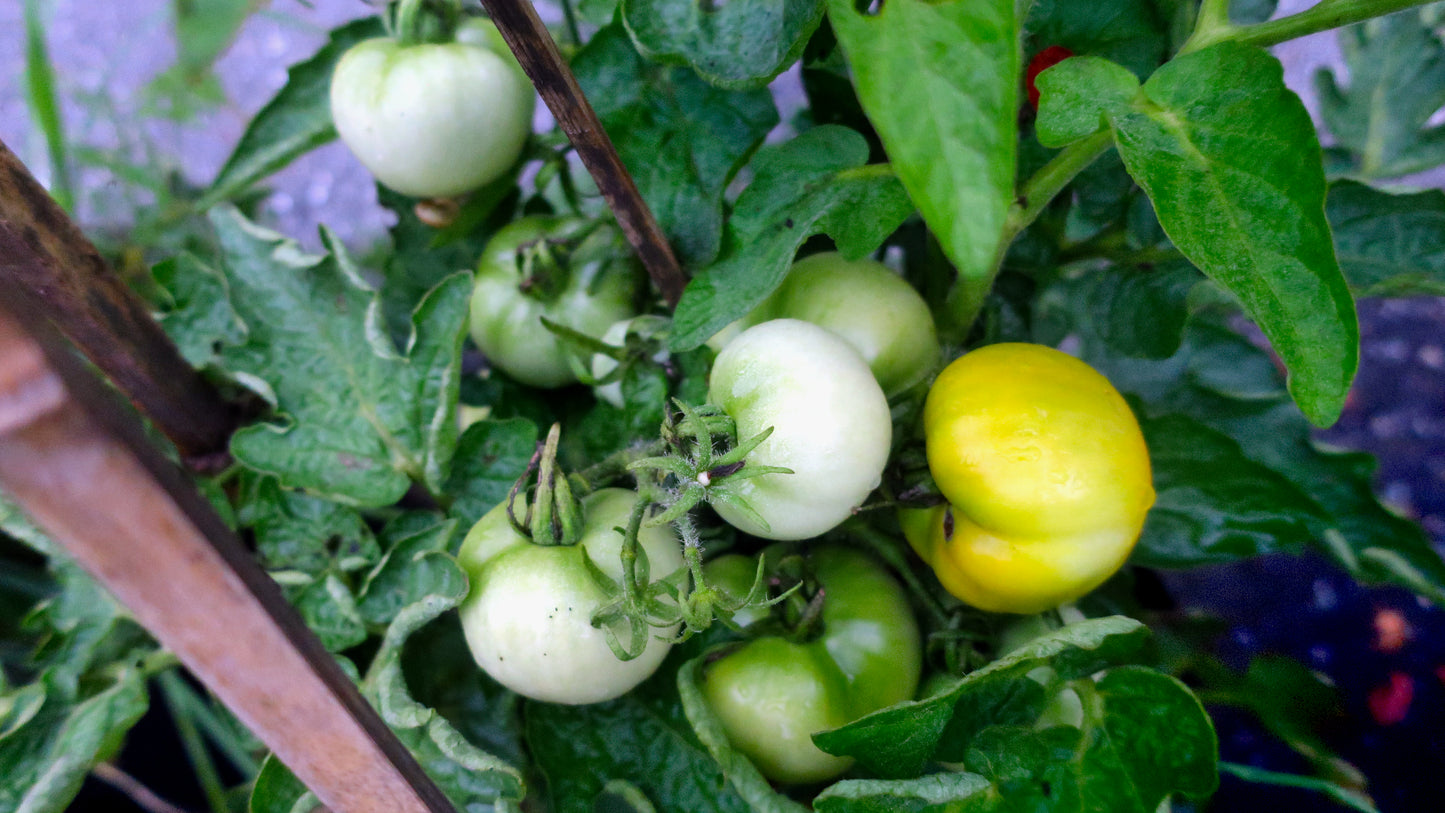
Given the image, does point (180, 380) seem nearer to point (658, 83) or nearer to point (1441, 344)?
point (658, 83)

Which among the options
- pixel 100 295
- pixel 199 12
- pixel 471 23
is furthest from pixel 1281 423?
pixel 199 12

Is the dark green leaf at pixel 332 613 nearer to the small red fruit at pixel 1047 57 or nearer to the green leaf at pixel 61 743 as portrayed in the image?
the green leaf at pixel 61 743

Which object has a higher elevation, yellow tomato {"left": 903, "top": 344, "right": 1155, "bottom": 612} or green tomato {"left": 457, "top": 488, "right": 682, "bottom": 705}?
green tomato {"left": 457, "top": 488, "right": 682, "bottom": 705}

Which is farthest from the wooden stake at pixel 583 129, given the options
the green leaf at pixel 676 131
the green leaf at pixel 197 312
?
the green leaf at pixel 197 312

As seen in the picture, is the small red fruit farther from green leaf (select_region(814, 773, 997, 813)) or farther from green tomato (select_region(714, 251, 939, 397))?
green leaf (select_region(814, 773, 997, 813))

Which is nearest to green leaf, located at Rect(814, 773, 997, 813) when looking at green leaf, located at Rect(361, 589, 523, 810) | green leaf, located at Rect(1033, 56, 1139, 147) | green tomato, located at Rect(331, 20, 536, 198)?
green leaf, located at Rect(361, 589, 523, 810)

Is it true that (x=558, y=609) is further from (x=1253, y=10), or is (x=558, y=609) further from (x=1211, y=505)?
(x=1253, y=10)

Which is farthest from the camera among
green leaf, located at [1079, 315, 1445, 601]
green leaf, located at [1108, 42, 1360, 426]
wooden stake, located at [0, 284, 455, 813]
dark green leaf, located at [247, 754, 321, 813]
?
green leaf, located at [1079, 315, 1445, 601]

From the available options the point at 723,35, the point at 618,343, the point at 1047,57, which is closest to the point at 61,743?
the point at 618,343

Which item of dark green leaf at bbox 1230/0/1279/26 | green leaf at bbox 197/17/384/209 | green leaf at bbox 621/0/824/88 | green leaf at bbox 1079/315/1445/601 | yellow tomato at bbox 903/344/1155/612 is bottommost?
green leaf at bbox 1079/315/1445/601
